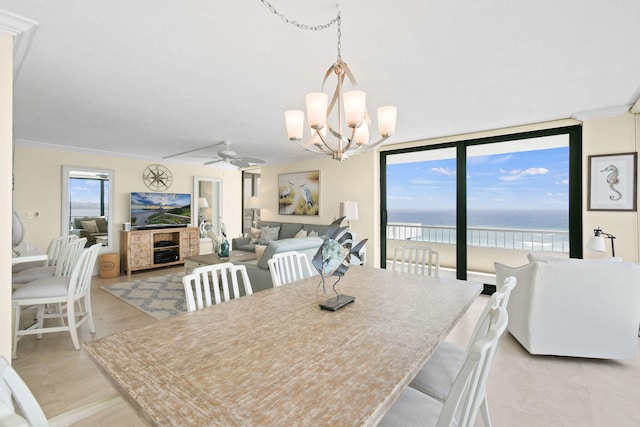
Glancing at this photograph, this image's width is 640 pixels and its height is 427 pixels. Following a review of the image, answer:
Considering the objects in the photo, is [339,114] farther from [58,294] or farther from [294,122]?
[58,294]

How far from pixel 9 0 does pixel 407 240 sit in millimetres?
6718

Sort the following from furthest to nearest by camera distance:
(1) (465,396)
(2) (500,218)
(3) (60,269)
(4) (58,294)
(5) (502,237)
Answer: (5) (502,237) < (2) (500,218) < (3) (60,269) < (4) (58,294) < (1) (465,396)

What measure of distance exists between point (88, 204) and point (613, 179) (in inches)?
317

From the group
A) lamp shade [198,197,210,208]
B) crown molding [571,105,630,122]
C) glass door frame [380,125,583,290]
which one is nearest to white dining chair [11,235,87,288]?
lamp shade [198,197,210,208]

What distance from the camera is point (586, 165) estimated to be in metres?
3.54

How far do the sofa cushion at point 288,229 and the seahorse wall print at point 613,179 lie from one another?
4.84 m

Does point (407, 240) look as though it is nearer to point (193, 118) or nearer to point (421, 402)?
point (193, 118)

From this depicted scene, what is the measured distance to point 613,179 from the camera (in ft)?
11.2

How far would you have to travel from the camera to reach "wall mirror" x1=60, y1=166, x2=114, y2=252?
5242 mm

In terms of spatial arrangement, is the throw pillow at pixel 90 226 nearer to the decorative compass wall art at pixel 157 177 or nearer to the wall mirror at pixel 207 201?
the decorative compass wall art at pixel 157 177

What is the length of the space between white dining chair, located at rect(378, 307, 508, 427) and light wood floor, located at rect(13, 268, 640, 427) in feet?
3.22

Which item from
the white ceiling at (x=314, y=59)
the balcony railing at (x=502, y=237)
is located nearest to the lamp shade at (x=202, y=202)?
the white ceiling at (x=314, y=59)

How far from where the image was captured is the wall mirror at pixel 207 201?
6.96 meters

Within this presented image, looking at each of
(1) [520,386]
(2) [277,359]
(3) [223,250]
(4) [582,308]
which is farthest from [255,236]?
(2) [277,359]
